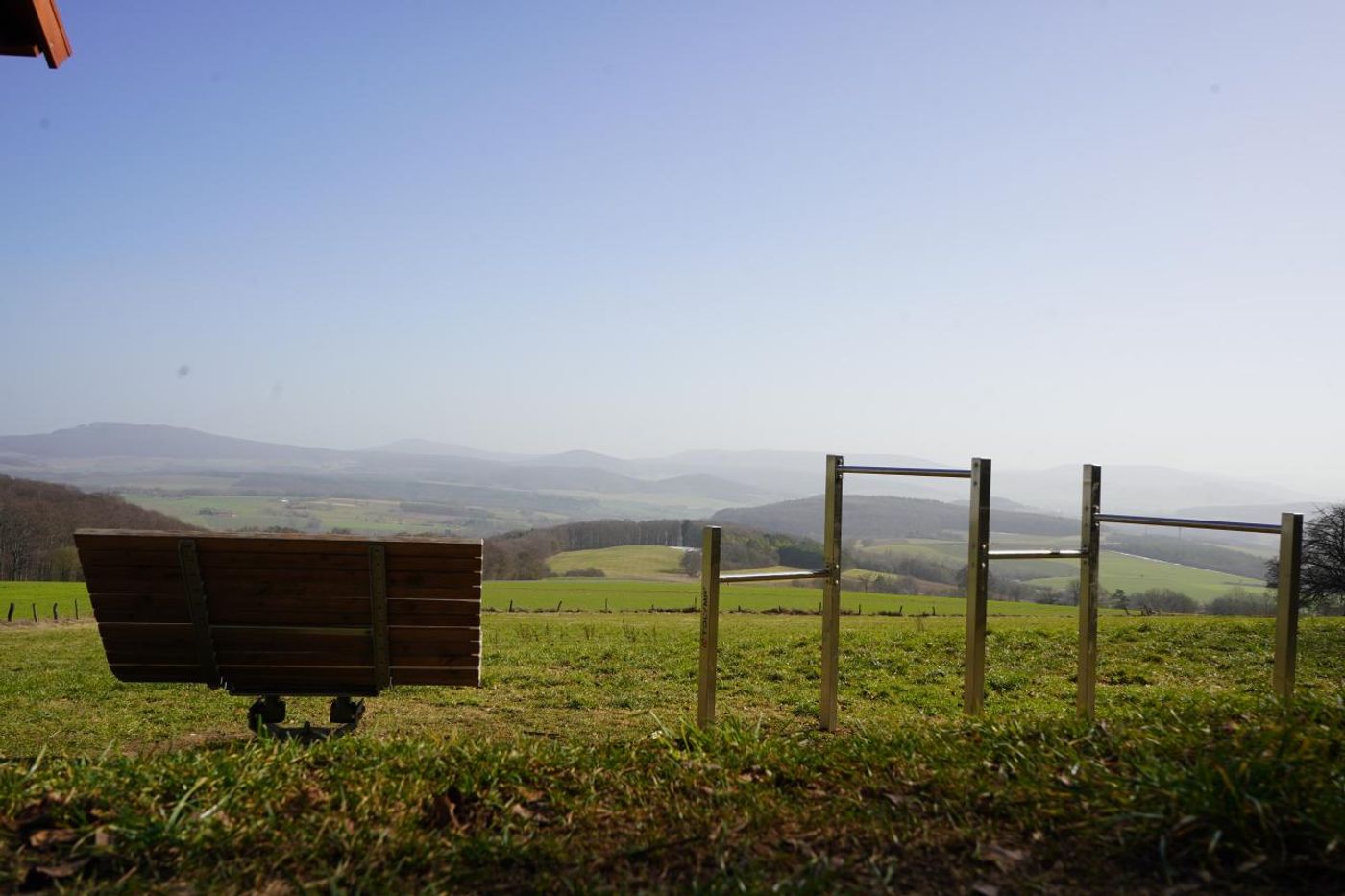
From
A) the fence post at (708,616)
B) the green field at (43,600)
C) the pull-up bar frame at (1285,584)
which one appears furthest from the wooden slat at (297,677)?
the green field at (43,600)

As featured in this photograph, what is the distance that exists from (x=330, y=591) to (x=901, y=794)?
11.0 ft

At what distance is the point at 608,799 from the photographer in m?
3.36

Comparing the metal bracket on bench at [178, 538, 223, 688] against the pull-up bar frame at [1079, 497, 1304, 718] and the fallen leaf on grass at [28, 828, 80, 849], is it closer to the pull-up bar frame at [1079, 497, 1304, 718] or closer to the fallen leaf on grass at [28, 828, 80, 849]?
the fallen leaf on grass at [28, 828, 80, 849]

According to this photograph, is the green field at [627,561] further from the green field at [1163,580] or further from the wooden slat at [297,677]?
the wooden slat at [297,677]

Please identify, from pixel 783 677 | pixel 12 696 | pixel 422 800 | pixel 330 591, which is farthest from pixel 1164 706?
pixel 12 696

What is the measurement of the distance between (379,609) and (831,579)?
108 inches

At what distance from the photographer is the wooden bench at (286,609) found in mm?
5078

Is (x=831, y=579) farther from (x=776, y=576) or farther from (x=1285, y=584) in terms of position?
(x=1285, y=584)

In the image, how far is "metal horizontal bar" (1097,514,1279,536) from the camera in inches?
203

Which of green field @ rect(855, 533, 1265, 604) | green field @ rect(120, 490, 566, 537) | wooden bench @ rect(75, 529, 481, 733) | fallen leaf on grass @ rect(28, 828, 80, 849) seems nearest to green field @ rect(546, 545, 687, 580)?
green field @ rect(855, 533, 1265, 604)

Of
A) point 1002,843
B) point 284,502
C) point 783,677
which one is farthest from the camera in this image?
point 284,502

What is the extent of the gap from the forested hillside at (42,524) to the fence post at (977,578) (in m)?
51.7

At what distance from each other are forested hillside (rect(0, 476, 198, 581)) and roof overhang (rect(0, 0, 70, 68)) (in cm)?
5024

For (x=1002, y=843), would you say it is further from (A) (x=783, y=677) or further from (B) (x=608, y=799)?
(A) (x=783, y=677)
